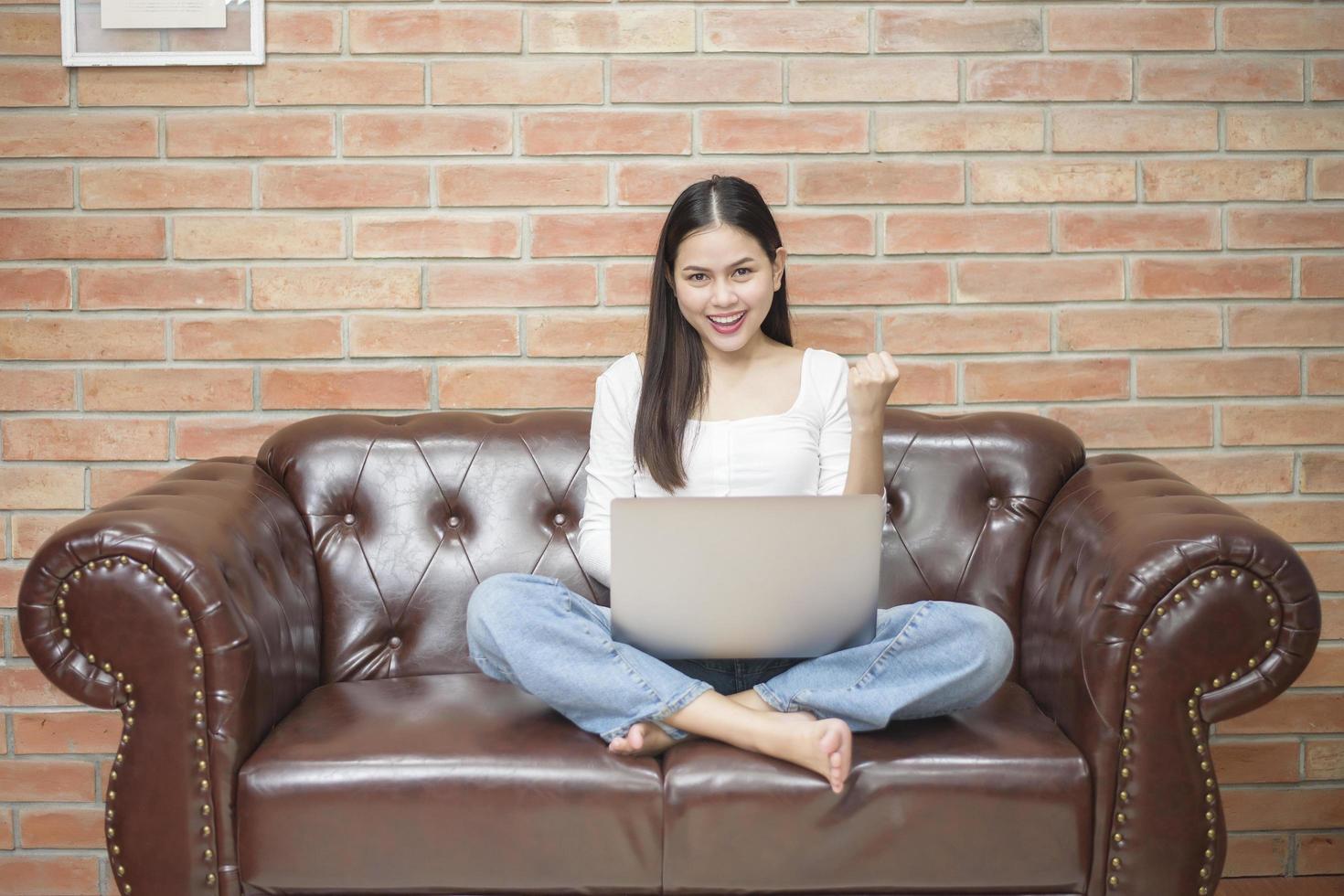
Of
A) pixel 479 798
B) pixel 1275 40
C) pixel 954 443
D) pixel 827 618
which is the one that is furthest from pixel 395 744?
pixel 1275 40

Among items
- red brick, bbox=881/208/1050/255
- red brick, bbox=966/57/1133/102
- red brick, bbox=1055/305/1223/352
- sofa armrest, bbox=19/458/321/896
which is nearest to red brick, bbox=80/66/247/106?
sofa armrest, bbox=19/458/321/896

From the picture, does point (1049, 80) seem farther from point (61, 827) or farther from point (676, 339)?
point (61, 827)

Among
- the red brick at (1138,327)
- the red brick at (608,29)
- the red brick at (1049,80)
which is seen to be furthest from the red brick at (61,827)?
the red brick at (1049,80)

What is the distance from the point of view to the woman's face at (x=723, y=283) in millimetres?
1816

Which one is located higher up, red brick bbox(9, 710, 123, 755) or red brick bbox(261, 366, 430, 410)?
red brick bbox(261, 366, 430, 410)

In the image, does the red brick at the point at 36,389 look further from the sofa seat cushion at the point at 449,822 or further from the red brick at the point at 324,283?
the sofa seat cushion at the point at 449,822

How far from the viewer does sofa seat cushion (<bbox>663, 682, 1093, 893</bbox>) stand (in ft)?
4.59

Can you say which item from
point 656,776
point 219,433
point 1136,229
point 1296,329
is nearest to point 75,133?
point 219,433

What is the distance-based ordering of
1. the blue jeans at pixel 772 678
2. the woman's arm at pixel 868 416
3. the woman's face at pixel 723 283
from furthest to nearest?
the woman's face at pixel 723 283 → the woman's arm at pixel 868 416 → the blue jeans at pixel 772 678

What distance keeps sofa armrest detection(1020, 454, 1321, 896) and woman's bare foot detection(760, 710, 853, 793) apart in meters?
0.33

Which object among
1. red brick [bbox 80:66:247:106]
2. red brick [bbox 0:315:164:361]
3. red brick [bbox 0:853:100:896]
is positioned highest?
red brick [bbox 80:66:247:106]

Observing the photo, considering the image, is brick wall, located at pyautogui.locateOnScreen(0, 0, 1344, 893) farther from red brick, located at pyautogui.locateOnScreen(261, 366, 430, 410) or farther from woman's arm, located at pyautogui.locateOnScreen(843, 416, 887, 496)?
woman's arm, located at pyautogui.locateOnScreen(843, 416, 887, 496)

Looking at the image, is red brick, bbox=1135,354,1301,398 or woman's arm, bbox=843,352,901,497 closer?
woman's arm, bbox=843,352,901,497

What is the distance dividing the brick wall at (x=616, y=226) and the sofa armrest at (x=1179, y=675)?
801 millimetres
